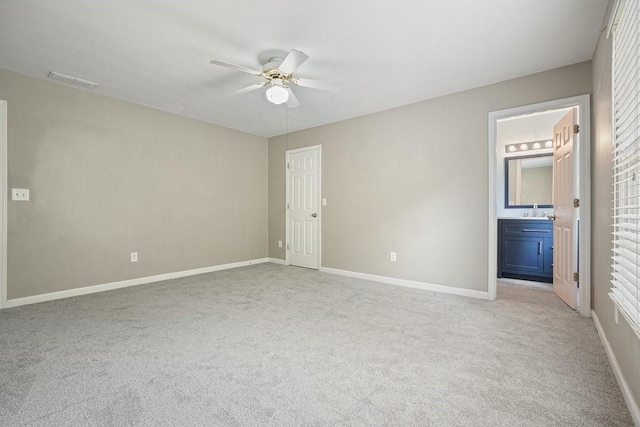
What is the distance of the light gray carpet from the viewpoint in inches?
59.7

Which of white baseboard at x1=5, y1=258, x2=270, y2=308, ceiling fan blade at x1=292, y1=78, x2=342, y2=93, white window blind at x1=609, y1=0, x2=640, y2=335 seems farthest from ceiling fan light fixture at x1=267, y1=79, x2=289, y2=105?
white baseboard at x1=5, y1=258, x2=270, y2=308

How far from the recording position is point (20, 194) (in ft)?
10.5

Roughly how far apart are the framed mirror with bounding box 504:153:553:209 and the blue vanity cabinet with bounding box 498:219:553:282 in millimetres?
622

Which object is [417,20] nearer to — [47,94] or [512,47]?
[512,47]

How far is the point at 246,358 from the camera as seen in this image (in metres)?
2.06

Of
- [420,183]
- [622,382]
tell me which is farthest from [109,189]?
[622,382]

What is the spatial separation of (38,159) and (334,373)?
12.5 ft

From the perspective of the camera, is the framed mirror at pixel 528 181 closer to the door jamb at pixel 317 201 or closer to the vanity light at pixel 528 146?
the vanity light at pixel 528 146

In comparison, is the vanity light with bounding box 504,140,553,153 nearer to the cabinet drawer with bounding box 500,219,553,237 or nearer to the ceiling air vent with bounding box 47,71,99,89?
the cabinet drawer with bounding box 500,219,553,237

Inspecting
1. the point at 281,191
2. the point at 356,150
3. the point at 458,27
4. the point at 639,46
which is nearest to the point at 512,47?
the point at 458,27

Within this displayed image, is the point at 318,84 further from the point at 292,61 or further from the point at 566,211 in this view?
the point at 566,211

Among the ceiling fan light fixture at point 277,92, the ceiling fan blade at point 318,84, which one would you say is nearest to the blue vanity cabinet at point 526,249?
the ceiling fan blade at point 318,84

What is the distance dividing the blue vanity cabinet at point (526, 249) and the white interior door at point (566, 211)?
634 millimetres

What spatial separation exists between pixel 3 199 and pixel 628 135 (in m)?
5.03
